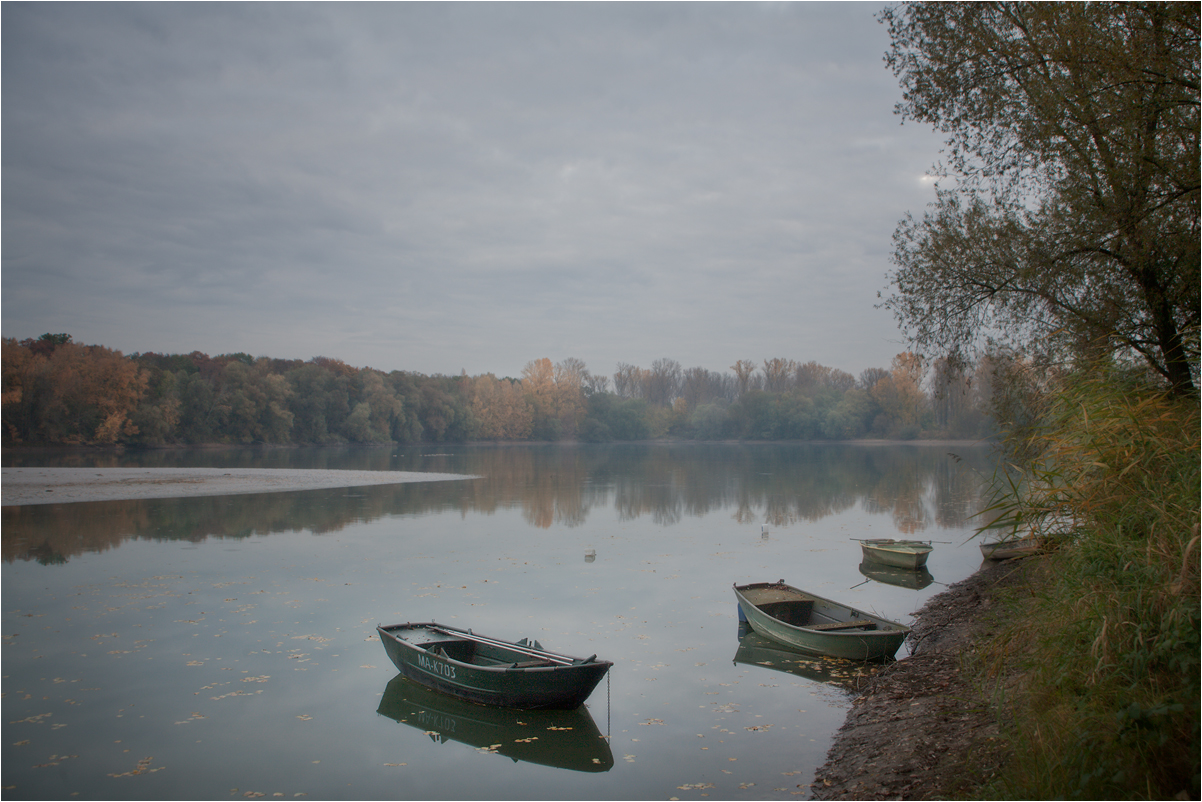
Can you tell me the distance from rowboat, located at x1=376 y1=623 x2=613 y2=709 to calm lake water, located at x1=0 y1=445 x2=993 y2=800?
262 millimetres

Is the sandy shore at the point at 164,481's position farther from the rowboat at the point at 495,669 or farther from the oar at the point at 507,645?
the rowboat at the point at 495,669

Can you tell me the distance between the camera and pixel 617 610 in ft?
50.2

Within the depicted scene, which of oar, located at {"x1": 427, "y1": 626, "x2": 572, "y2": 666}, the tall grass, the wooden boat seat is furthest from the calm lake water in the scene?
the tall grass

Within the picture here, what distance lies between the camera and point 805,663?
478 inches

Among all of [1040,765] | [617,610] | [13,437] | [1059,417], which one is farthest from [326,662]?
[13,437]

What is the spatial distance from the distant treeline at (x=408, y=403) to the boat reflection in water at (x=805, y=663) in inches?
2257

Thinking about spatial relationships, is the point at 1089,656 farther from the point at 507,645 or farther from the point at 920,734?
the point at 507,645

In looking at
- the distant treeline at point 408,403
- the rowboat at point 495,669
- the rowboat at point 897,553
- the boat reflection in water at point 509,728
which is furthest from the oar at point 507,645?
the distant treeline at point 408,403

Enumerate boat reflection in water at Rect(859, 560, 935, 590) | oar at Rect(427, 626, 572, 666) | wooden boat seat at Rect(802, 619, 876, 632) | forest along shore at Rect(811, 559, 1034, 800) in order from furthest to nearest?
1. boat reflection in water at Rect(859, 560, 935, 590)
2. wooden boat seat at Rect(802, 619, 876, 632)
3. oar at Rect(427, 626, 572, 666)
4. forest along shore at Rect(811, 559, 1034, 800)

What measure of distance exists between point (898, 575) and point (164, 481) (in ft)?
132

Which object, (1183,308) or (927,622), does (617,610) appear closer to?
(927,622)

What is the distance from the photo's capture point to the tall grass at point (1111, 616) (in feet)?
14.8

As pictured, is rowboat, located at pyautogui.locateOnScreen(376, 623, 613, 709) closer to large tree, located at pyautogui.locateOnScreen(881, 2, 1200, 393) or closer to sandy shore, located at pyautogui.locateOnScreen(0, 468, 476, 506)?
large tree, located at pyautogui.locateOnScreen(881, 2, 1200, 393)

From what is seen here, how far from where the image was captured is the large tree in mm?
9492
